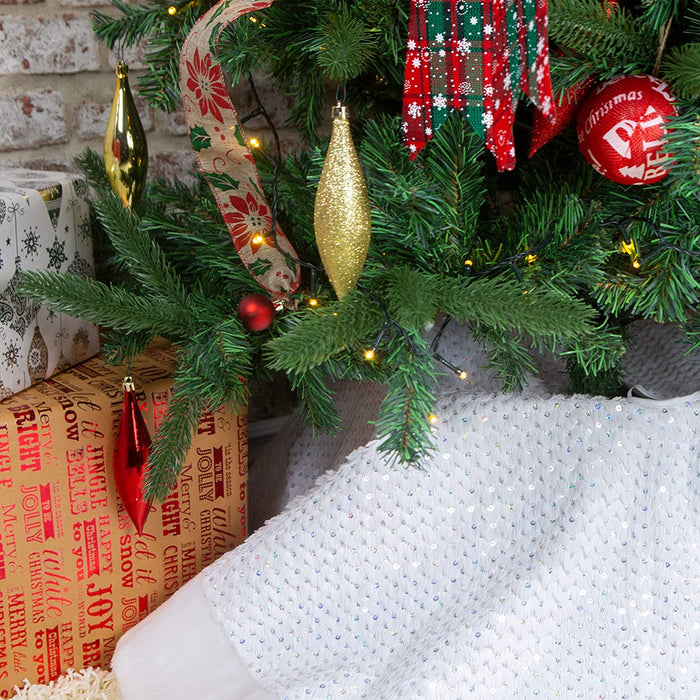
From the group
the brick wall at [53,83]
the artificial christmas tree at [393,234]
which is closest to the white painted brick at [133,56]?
the brick wall at [53,83]

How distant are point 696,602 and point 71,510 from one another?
547mm

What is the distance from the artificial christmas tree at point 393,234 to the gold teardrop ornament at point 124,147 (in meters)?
0.03

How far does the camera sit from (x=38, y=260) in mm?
704

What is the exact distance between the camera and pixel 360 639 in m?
0.66

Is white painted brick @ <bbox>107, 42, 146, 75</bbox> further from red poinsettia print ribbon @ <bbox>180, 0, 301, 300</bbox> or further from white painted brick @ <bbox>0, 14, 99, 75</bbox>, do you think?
red poinsettia print ribbon @ <bbox>180, 0, 301, 300</bbox>

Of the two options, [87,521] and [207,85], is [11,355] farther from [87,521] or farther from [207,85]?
[207,85]

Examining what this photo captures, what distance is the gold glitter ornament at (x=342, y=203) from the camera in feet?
1.79

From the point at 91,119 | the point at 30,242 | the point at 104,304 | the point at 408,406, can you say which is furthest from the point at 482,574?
the point at 91,119

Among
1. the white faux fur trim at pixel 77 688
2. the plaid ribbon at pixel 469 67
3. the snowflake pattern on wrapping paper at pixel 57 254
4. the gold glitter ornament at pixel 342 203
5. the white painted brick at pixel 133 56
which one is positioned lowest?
the white faux fur trim at pixel 77 688

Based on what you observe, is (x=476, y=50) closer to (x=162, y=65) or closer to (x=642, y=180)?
(x=642, y=180)

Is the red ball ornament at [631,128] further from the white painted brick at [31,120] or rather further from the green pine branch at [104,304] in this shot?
the white painted brick at [31,120]

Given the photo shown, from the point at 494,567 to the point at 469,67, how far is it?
412 millimetres

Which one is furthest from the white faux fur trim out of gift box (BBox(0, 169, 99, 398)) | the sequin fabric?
gift box (BBox(0, 169, 99, 398))

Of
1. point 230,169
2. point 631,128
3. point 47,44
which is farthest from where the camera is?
point 47,44
